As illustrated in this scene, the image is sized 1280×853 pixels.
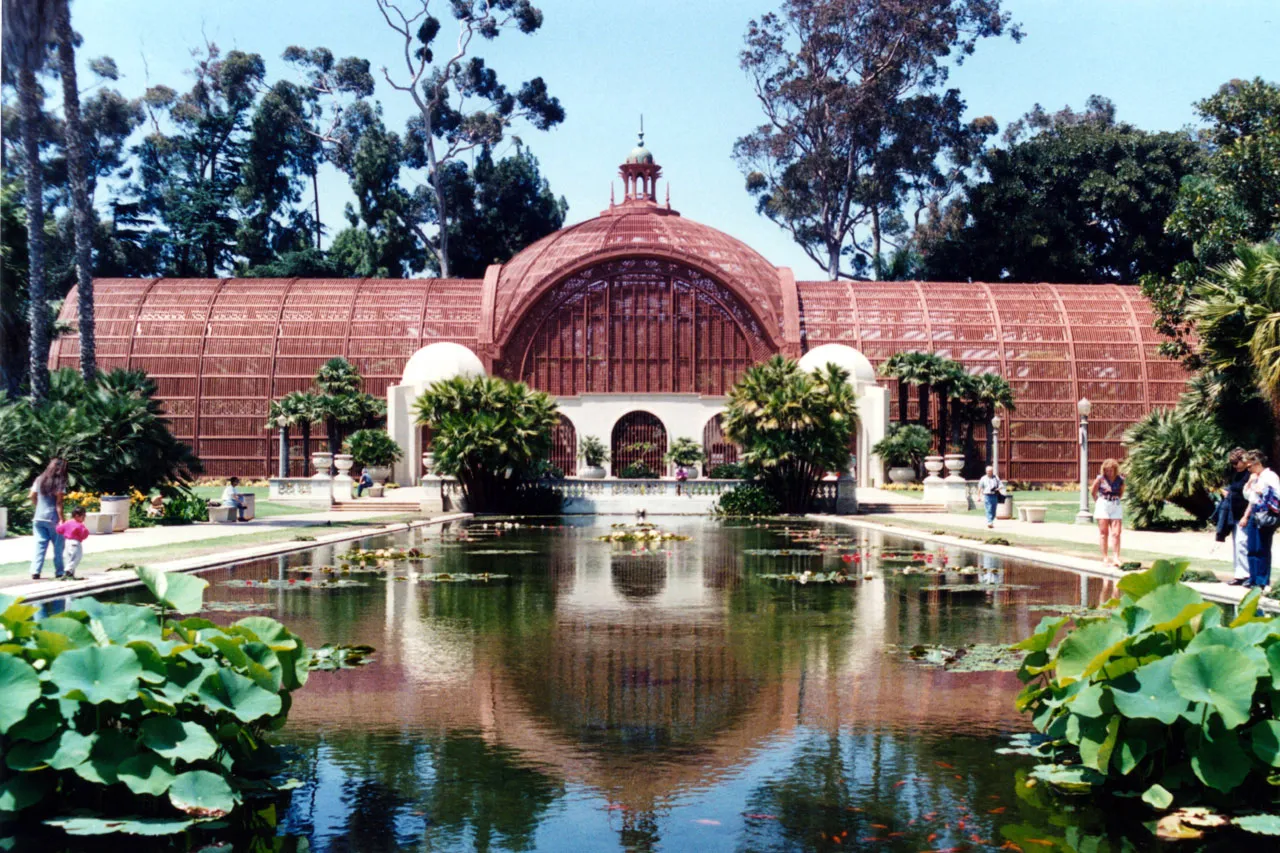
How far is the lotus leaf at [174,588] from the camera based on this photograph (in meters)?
7.30

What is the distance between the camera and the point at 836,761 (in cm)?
780

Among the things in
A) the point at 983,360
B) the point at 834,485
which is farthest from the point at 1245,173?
the point at 983,360

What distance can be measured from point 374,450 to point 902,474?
19.2 meters

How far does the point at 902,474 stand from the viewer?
4922cm

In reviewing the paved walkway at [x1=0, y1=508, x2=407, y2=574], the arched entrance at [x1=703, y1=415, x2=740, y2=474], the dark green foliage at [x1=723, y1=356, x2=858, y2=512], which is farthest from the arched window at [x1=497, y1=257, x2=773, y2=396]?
the paved walkway at [x1=0, y1=508, x2=407, y2=574]

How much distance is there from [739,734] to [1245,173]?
98.6ft

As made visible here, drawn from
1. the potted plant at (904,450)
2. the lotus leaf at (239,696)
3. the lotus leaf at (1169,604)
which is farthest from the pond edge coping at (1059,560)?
the potted plant at (904,450)

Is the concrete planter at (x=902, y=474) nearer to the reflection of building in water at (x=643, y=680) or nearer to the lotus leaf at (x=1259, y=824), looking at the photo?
the reflection of building in water at (x=643, y=680)

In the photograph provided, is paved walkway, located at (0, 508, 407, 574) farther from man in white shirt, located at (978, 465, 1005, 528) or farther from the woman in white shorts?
man in white shirt, located at (978, 465, 1005, 528)

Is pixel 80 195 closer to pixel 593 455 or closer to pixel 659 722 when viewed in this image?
pixel 593 455

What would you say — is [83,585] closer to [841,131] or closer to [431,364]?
[431,364]

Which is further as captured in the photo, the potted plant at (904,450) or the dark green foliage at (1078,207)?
the dark green foliage at (1078,207)

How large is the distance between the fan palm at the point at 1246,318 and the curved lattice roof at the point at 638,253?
27.1m

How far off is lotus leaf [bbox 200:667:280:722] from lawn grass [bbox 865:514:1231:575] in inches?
471
